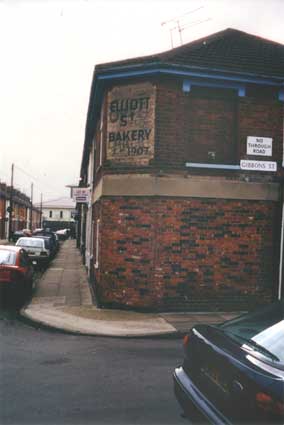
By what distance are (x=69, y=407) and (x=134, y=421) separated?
775mm

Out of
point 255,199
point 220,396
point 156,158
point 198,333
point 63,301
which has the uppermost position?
point 156,158

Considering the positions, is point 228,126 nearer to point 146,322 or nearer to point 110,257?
point 110,257

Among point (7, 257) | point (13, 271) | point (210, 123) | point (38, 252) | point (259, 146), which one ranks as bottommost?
point (38, 252)

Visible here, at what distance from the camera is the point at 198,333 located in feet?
13.9

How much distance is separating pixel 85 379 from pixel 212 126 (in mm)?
6844

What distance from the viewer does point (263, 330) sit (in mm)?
3682

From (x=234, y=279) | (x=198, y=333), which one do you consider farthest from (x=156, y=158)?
(x=198, y=333)

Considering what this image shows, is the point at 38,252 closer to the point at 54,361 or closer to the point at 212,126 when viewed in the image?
the point at 212,126

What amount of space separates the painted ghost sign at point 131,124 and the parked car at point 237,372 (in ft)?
21.0

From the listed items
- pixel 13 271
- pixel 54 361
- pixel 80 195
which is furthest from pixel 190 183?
pixel 80 195

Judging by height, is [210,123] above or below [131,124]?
above

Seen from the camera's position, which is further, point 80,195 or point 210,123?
point 80,195

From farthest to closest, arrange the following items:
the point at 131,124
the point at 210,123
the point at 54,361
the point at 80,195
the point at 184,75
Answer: the point at 80,195 < the point at 210,123 < the point at 131,124 < the point at 184,75 < the point at 54,361

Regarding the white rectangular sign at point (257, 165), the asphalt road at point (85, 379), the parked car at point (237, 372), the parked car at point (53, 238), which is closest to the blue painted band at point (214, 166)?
the white rectangular sign at point (257, 165)
